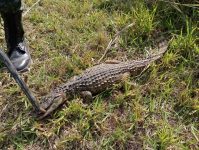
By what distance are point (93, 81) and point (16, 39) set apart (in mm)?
1029

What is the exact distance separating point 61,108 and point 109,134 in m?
0.54

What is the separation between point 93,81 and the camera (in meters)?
3.62

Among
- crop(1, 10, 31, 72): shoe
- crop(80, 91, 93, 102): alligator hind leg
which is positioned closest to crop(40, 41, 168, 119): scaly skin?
crop(80, 91, 93, 102): alligator hind leg

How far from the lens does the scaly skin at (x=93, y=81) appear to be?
349 centimetres

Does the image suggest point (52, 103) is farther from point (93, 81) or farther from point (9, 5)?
point (9, 5)

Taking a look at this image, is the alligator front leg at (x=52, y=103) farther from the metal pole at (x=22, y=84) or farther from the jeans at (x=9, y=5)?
the jeans at (x=9, y=5)

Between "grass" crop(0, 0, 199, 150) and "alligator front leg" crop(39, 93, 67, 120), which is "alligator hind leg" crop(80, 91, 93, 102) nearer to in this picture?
"grass" crop(0, 0, 199, 150)

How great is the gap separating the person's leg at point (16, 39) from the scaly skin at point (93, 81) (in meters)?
0.64

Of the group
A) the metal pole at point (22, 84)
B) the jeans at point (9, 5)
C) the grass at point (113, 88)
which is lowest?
the grass at point (113, 88)

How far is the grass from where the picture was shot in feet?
11.0

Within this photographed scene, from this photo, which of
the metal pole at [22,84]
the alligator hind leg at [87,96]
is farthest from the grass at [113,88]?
the metal pole at [22,84]

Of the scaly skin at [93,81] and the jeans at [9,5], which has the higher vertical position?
the jeans at [9,5]

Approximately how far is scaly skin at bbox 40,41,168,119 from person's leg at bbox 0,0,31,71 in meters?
0.64

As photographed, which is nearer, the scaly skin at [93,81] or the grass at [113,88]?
the grass at [113,88]
